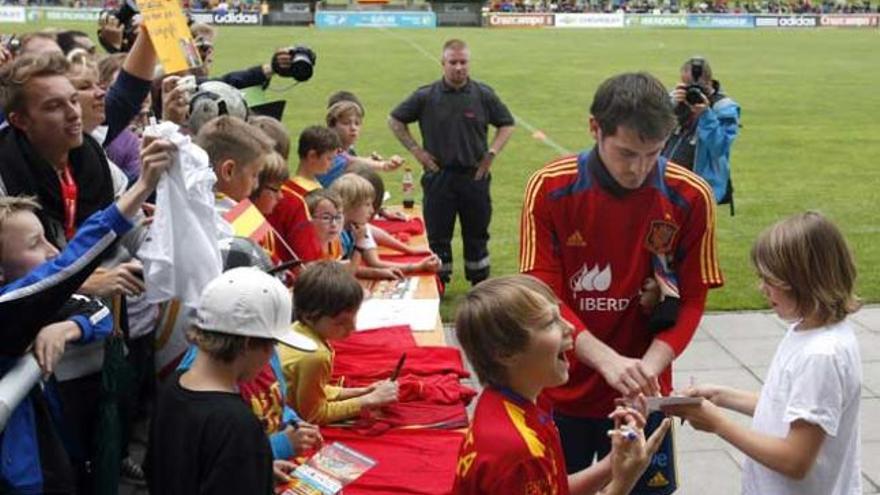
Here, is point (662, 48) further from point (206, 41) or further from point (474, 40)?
point (206, 41)

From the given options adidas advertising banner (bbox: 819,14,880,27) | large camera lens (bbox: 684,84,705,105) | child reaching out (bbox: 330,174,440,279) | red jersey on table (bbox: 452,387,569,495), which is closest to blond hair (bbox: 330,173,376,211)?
child reaching out (bbox: 330,174,440,279)

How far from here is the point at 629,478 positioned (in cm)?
322

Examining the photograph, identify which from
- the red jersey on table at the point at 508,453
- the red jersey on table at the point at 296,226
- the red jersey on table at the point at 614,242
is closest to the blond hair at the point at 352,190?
the red jersey on table at the point at 296,226

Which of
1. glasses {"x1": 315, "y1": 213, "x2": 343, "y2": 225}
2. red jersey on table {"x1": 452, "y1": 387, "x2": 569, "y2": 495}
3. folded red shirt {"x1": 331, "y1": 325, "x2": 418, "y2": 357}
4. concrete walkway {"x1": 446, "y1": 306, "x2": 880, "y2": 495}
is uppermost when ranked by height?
red jersey on table {"x1": 452, "y1": 387, "x2": 569, "y2": 495}

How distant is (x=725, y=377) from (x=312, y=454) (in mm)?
4141

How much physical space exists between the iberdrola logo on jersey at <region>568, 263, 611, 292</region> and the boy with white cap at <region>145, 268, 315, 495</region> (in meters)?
1.09

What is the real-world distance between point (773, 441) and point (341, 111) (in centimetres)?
641

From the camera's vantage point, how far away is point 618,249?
4.08 meters

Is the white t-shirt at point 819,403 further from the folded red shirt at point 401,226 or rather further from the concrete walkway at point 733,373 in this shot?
the folded red shirt at point 401,226

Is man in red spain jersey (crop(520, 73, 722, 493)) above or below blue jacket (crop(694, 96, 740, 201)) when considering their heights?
above

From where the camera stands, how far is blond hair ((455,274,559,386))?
3.19 m

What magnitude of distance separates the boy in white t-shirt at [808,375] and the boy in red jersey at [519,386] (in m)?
0.43

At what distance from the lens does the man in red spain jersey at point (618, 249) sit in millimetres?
4027

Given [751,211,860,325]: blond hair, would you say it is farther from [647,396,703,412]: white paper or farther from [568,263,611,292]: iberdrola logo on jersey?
[568,263,611,292]: iberdrola logo on jersey
